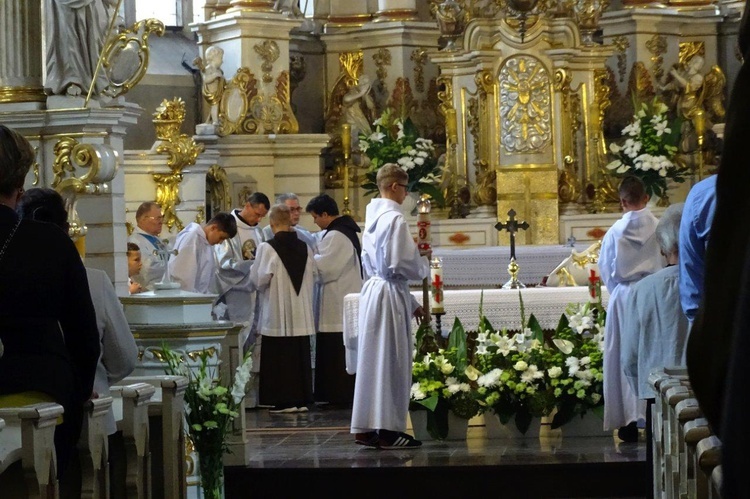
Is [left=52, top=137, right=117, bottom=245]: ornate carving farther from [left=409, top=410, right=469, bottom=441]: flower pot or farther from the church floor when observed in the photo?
[left=409, top=410, right=469, bottom=441]: flower pot

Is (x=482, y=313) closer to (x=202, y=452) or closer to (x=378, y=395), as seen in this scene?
(x=378, y=395)

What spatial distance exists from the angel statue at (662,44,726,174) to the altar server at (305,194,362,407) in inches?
249

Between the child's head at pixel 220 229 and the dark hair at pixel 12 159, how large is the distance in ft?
22.8

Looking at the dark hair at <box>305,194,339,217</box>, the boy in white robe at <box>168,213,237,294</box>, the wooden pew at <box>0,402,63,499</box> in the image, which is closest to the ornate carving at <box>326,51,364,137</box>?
the dark hair at <box>305,194,339,217</box>

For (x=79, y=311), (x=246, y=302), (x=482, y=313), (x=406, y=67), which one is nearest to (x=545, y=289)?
(x=482, y=313)

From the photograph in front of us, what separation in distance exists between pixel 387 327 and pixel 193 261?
10.1 feet

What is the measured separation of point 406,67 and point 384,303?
9.29m

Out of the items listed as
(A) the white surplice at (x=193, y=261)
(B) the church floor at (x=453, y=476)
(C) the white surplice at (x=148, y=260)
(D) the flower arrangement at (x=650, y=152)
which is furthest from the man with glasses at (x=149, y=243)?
(D) the flower arrangement at (x=650, y=152)

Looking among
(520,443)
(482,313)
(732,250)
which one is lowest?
(520,443)

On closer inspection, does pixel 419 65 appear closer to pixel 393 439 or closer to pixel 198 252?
pixel 198 252

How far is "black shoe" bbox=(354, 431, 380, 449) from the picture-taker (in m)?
9.54

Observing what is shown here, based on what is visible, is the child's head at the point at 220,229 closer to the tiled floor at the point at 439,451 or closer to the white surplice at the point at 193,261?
the white surplice at the point at 193,261

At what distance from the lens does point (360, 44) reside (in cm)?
1859

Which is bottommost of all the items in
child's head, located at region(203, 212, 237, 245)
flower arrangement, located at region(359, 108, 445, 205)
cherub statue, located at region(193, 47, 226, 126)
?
child's head, located at region(203, 212, 237, 245)
